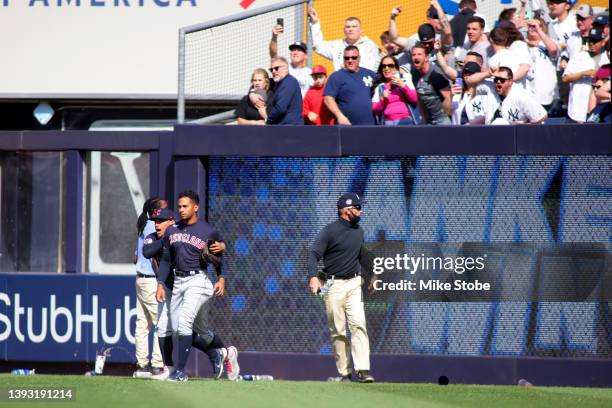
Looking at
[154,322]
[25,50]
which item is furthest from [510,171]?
[25,50]

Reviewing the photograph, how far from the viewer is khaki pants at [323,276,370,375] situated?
12406 millimetres

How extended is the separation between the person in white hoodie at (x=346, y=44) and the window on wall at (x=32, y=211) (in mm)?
3410

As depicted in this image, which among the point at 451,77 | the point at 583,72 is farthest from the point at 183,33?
the point at 583,72

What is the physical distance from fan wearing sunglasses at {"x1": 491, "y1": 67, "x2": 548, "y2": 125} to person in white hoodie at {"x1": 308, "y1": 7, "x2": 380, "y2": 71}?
1.95 metres

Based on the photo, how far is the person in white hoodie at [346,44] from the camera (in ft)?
48.7

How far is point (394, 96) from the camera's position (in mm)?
13773

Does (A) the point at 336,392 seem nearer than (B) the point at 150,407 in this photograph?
No

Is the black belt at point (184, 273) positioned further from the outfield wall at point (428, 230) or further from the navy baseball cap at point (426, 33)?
the navy baseball cap at point (426, 33)

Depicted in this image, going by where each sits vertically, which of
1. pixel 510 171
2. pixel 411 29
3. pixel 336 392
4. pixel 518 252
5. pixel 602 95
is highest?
pixel 411 29

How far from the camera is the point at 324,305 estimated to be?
13250 mm

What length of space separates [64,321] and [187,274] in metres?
2.58

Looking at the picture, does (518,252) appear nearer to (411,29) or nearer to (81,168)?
(411,29)

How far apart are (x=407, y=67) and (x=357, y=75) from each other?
986mm

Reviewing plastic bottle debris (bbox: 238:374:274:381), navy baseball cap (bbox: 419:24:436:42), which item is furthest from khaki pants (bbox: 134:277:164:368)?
navy baseball cap (bbox: 419:24:436:42)
